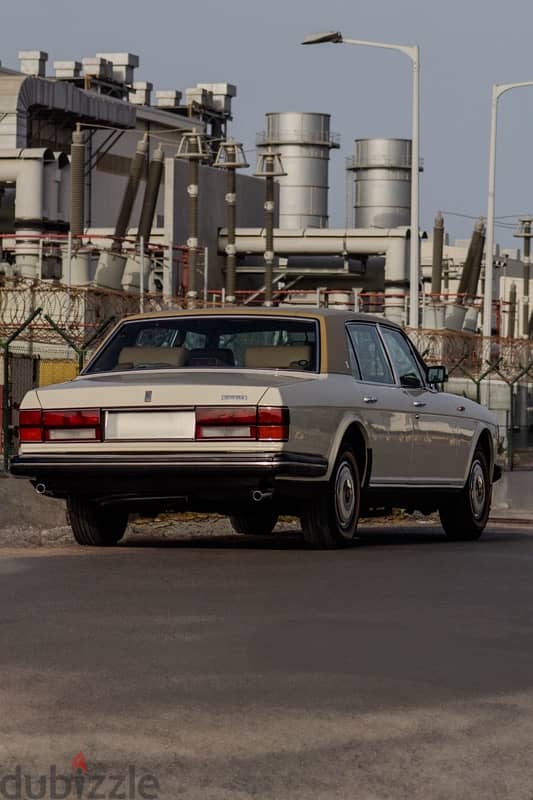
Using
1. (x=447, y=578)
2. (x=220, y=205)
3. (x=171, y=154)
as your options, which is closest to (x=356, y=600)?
(x=447, y=578)

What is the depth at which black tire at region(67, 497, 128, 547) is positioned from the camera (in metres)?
12.9

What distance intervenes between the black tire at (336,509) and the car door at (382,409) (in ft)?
1.40

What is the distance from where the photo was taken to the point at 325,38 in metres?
36.3

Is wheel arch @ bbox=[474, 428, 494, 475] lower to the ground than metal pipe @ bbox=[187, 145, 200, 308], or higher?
lower

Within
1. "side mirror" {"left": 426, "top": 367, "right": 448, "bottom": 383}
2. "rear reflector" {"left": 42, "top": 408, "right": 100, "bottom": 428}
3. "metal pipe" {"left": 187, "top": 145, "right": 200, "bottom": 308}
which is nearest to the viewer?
"rear reflector" {"left": 42, "top": 408, "right": 100, "bottom": 428}

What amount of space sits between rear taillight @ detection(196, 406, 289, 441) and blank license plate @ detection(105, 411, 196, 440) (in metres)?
0.14

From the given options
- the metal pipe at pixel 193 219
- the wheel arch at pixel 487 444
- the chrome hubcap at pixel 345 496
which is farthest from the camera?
the metal pipe at pixel 193 219

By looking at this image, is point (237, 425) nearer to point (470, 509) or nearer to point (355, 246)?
point (470, 509)

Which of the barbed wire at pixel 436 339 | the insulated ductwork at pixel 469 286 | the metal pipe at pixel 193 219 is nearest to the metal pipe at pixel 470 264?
the insulated ductwork at pixel 469 286

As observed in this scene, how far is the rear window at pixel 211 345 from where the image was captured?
41.8 feet

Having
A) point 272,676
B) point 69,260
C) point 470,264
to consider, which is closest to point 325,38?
point 69,260

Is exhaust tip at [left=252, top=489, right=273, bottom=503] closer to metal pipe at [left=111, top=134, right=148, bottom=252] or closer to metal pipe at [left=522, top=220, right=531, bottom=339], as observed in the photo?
metal pipe at [left=111, top=134, right=148, bottom=252]

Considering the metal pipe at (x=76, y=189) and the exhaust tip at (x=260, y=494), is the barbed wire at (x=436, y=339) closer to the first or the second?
the metal pipe at (x=76, y=189)

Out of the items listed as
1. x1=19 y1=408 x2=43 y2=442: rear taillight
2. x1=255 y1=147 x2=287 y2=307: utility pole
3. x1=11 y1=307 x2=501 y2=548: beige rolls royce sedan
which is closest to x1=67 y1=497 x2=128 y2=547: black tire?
x1=11 y1=307 x2=501 y2=548: beige rolls royce sedan
